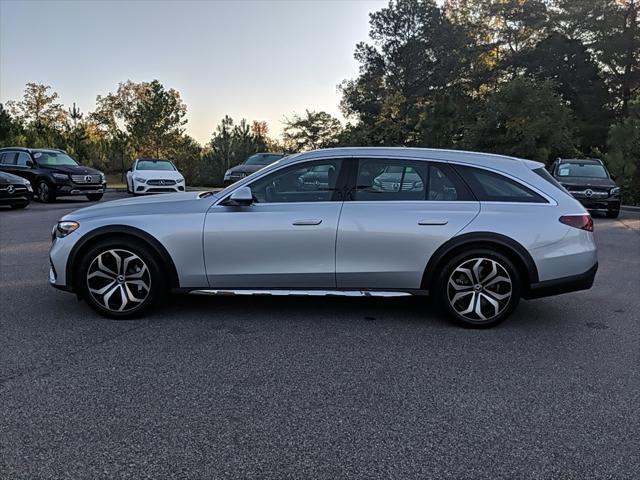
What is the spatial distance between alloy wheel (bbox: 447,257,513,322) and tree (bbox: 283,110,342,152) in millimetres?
49764

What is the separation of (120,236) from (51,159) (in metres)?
15.3

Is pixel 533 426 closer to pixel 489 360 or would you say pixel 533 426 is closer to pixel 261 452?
pixel 489 360

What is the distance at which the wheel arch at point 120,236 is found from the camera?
16.0ft

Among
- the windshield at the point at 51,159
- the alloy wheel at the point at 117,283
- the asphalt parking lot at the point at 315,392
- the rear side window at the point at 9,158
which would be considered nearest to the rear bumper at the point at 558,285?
the asphalt parking lot at the point at 315,392

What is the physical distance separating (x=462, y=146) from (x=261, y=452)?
27096 mm

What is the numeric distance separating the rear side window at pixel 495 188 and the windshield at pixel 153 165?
17.0 m

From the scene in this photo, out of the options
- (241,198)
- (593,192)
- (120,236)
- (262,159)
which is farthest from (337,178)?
(262,159)

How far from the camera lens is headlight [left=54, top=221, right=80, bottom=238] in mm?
4980

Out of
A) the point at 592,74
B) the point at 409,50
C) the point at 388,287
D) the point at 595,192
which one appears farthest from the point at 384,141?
the point at 388,287

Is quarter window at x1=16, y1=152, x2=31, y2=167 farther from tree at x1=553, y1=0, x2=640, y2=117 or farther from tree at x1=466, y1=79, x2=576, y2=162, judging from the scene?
tree at x1=553, y1=0, x2=640, y2=117

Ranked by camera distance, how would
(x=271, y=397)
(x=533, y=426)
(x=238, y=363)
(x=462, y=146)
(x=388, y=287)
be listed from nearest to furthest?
(x=533, y=426)
(x=271, y=397)
(x=238, y=363)
(x=388, y=287)
(x=462, y=146)

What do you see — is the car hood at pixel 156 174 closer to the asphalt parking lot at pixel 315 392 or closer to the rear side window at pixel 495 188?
the asphalt parking lot at pixel 315 392

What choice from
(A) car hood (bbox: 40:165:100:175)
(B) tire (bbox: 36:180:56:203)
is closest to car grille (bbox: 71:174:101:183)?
(A) car hood (bbox: 40:165:100:175)

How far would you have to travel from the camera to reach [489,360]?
412 cm
